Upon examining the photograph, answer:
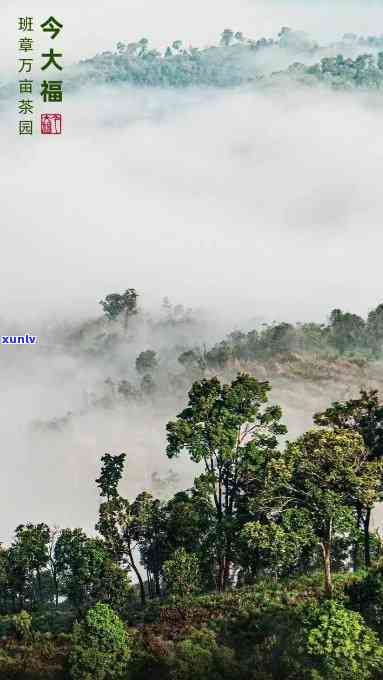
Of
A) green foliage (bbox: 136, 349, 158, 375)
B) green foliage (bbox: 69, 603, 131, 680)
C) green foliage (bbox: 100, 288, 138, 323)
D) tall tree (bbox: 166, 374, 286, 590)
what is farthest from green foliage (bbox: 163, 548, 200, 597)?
green foliage (bbox: 100, 288, 138, 323)

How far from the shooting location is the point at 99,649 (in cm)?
4794

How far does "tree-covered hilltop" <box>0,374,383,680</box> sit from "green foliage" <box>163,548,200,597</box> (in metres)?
0.09

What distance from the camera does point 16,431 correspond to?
17088 centimetres

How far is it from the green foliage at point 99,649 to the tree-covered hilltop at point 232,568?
74mm

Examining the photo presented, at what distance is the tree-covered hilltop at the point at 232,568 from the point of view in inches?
1869

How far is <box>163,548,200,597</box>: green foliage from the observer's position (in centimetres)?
5391

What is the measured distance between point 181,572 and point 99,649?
8.24m

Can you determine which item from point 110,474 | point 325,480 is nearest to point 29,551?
point 110,474

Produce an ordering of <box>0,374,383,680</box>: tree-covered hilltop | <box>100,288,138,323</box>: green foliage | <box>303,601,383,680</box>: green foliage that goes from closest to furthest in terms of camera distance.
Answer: <box>303,601,383,680</box>: green foliage
<box>0,374,383,680</box>: tree-covered hilltop
<box>100,288,138,323</box>: green foliage

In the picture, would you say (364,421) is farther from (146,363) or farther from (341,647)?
(146,363)

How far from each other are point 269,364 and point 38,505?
50631 millimetres

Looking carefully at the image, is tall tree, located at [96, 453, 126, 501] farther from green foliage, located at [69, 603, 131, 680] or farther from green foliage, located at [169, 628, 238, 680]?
green foliage, located at [169, 628, 238, 680]

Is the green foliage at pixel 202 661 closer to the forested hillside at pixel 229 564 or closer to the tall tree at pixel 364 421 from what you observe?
the forested hillside at pixel 229 564

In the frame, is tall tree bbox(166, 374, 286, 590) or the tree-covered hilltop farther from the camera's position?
tall tree bbox(166, 374, 286, 590)
